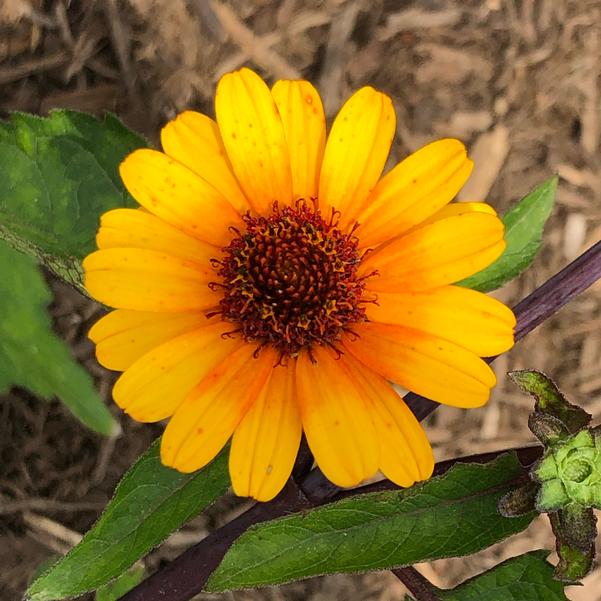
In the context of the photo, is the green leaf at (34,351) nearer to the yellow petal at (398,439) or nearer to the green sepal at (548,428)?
the yellow petal at (398,439)

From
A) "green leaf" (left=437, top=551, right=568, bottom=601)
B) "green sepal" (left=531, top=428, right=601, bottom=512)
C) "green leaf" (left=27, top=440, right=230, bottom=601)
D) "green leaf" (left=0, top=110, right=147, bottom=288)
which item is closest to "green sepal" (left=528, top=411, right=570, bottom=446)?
"green sepal" (left=531, top=428, right=601, bottom=512)

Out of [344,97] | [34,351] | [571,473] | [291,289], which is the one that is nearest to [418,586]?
[571,473]

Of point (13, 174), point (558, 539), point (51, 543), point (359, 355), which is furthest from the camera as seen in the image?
point (51, 543)

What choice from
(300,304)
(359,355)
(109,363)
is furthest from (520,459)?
(109,363)

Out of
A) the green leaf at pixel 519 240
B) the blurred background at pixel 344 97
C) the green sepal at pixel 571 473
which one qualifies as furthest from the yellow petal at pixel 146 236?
the blurred background at pixel 344 97

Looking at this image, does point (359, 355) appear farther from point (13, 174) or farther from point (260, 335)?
point (13, 174)

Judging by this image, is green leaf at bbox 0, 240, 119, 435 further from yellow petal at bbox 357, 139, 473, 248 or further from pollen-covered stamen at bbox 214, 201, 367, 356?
yellow petal at bbox 357, 139, 473, 248

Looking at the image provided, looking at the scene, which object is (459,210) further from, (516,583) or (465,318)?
(516,583)
